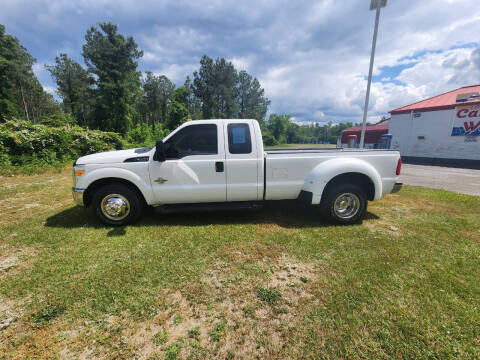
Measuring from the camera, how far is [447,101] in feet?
50.2

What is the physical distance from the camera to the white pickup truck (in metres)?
3.50

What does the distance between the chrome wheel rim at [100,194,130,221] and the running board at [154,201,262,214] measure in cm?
55

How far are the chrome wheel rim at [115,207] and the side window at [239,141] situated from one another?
6.89ft

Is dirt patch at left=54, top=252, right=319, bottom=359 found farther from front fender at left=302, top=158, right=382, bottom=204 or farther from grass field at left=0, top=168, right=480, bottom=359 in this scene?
front fender at left=302, top=158, right=382, bottom=204

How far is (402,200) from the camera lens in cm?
531

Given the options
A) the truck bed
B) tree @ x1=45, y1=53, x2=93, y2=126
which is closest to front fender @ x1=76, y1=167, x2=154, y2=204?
the truck bed

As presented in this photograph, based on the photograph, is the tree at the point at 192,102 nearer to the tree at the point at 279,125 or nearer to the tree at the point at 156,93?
the tree at the point at 156,93

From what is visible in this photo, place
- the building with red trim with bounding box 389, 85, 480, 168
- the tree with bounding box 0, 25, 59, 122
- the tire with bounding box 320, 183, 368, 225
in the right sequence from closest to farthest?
1. the tire with bounding box 320, 183, 368, 225
2. the building with red trim with bounding box 389, 85, 480, 168
3. the tree with bounding box 0, 25, 59, 122

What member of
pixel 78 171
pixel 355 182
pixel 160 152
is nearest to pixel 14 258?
pixel 78 171

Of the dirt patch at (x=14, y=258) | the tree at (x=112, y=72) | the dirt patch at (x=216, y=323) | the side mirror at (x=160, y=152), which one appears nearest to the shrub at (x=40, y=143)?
the dirt patch at (x=14, y=258)

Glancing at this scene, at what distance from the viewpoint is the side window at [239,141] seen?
11.7 feet

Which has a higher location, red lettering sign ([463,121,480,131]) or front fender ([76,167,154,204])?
red lettering sign ([463,121,480,131])

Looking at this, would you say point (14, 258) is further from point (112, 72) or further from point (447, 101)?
point (112, 72)

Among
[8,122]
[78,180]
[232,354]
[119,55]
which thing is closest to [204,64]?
[119,55]
